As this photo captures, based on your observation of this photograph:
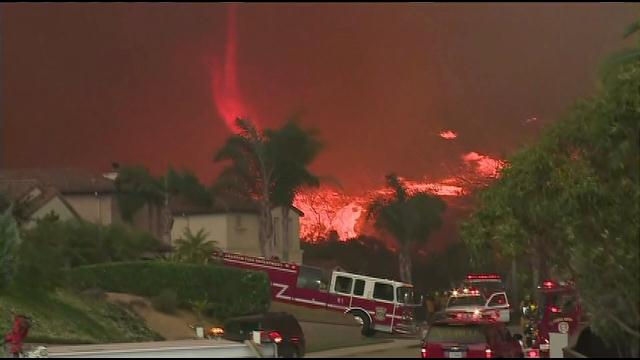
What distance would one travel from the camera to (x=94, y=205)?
42.9 metres

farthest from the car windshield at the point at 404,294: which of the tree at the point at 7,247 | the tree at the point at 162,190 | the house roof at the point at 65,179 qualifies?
the house roof at the point at 65,179

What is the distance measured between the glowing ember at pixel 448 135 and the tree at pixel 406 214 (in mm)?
2046

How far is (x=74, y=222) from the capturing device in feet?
110

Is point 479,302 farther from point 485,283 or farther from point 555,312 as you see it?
point 555,312

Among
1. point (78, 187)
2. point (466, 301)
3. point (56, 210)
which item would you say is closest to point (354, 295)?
point (466, 301)

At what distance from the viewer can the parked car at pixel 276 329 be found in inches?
854

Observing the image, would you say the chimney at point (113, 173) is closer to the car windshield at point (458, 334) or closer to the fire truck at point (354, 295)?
the fire truck at point (354, 295)

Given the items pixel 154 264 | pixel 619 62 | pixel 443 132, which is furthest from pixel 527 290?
pixel 619 62

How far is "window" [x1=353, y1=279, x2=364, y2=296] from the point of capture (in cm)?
3572

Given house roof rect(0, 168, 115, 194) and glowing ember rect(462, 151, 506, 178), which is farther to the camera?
house roof rect(0, 168, 115, 194)

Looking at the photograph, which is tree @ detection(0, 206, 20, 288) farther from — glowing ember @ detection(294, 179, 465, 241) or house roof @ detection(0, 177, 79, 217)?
glowing ember @ detection(294, 179, 465, 241)

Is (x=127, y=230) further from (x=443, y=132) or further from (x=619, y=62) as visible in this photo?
(x=619, y=62)

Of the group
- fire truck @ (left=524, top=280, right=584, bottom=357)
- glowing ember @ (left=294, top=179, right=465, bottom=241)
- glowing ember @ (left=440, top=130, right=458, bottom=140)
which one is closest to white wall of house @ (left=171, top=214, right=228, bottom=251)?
glowing ember @ (left=294, top=179, right=465, bottom=241)

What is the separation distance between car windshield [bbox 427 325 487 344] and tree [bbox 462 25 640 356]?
5.44 ft
